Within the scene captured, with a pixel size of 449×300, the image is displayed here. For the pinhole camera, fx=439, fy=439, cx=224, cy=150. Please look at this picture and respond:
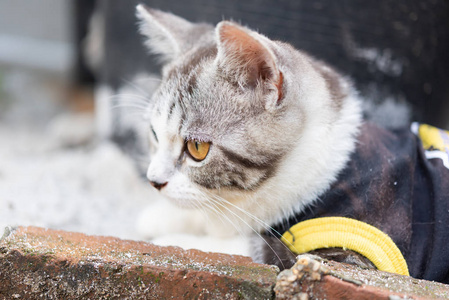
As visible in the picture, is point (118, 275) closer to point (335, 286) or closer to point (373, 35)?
point (335, 286)

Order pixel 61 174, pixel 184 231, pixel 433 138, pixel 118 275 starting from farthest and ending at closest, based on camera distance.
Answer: pixel 61 174
pixel 184 231
pixel 433 138
pixel 118 275

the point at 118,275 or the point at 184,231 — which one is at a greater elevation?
the point at 118,275

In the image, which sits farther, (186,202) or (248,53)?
(186,202)

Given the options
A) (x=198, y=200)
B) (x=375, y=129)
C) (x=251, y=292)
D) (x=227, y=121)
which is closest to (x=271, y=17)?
(x=375, y=129)

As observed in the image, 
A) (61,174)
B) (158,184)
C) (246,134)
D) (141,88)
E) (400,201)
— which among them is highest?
(246,134)

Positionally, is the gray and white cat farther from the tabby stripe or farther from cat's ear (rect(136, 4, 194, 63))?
cat's ear (rect(136, 4, 194, 63))

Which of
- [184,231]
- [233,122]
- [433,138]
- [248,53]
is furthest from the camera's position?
[184,231]

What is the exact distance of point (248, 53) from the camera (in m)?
1.18

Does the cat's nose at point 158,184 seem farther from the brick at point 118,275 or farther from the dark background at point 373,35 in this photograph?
the dark background at point 373,35

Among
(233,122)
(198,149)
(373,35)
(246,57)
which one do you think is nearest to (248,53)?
→ (246,57)

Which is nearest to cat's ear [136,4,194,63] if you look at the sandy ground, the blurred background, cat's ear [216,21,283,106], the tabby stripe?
the blurred background

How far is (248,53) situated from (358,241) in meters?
0.60

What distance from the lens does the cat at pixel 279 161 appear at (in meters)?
1.27

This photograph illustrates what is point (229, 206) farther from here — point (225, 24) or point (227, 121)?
point (225, 24)
